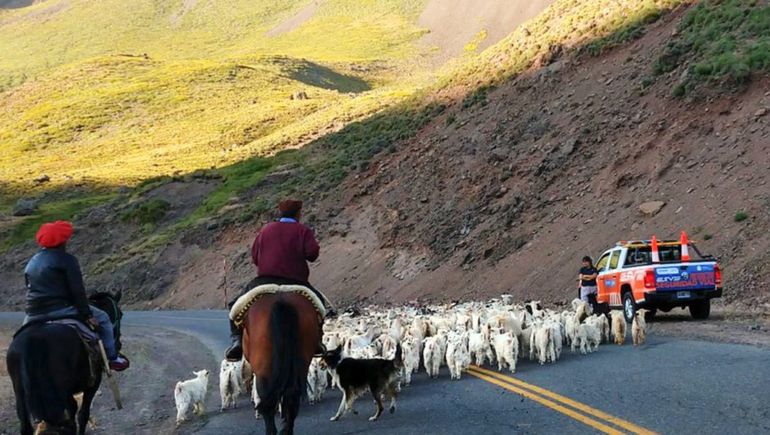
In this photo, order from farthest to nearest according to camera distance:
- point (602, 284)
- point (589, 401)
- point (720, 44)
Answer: point (720, 44)
point (602, 284)
point (589, 401)

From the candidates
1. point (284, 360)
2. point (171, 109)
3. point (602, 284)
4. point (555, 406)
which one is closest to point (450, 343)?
point (555, 406)

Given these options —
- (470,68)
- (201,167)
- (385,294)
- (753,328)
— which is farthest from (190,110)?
(753,328)

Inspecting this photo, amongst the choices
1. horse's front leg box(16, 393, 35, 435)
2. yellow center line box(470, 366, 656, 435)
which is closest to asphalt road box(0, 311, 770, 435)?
yellow center line box(470, 366, 656, 435)

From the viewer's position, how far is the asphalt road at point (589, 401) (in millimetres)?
8734

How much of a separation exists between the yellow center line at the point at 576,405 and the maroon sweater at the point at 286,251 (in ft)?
10.5

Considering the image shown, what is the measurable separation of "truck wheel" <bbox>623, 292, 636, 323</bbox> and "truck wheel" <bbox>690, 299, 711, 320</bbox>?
48.3 inches

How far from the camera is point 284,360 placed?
8.62 m

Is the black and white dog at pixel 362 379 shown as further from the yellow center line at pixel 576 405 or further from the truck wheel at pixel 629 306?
the truck wheel at pixel 629 306

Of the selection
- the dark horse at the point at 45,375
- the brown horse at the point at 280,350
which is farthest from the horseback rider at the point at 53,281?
the brown horse at the point at 280,350

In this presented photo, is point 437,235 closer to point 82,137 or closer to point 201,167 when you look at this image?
point 201,167

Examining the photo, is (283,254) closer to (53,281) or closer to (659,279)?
(53,281)

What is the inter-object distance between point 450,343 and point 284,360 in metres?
4.86

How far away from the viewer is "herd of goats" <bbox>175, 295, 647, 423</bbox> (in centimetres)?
1194

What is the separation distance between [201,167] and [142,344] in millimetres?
57688
